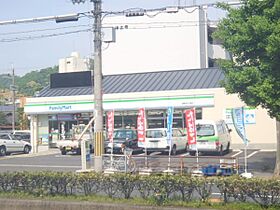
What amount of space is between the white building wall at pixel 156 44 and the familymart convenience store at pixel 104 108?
57.6ft

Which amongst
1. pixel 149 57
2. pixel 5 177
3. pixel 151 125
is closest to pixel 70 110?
pixel 151 125

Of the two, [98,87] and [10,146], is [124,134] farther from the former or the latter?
[98,87]

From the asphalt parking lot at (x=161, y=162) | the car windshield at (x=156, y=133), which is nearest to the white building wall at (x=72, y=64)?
the asphalt parking lot at (x=161, y=162)

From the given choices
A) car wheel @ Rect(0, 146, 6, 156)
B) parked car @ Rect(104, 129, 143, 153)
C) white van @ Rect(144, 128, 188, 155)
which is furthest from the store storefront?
white van @ Rect(144, 128, 188, 155)

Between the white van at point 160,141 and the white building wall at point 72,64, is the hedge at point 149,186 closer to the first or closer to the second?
the white van at point 160,141

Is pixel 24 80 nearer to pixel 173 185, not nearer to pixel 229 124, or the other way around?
pixel 229 124

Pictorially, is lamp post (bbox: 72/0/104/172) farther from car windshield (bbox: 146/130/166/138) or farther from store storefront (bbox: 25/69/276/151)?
store storefront (bbox: 25/69/276/151)

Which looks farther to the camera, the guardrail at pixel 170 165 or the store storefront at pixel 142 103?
the store storefront at pixel 142 103

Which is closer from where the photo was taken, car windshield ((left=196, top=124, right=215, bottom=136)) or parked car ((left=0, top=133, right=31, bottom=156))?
car windshield ((left=196, top=124, right=215, bottom=136))

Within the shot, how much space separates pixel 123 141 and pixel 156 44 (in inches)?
1162

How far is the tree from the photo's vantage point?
1641cm

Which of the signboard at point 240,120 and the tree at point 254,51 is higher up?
the tree at point 254,51

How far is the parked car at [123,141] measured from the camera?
102 ft

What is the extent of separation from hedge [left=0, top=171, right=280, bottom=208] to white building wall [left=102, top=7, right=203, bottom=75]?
4489 cm
